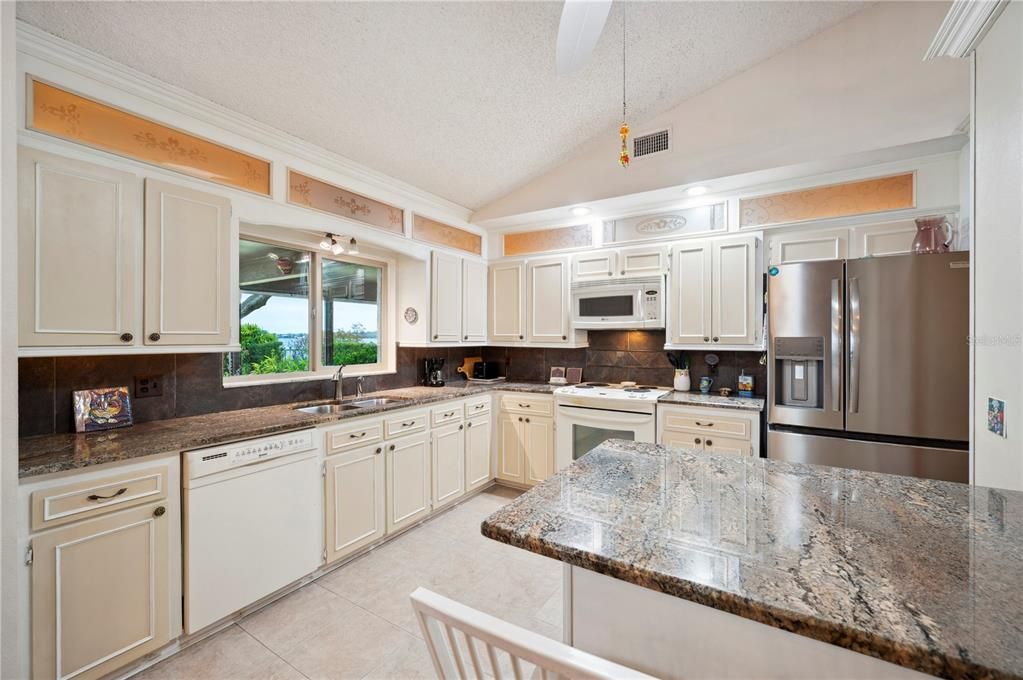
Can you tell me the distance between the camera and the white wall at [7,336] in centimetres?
128

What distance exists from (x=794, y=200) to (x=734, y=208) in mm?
369

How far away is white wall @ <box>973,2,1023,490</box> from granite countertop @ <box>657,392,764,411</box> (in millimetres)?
1222

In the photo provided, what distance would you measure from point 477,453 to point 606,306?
1700 millimetres

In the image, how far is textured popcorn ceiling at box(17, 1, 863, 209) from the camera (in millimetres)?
1814

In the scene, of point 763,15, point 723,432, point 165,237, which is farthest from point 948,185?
point 165,237

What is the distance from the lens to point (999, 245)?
1.36 meters

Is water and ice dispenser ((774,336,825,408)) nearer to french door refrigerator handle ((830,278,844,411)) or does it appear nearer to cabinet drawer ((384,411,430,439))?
french door refrigerator handle ((830,278,844,411))

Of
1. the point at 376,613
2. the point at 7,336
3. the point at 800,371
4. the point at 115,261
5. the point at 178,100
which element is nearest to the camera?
the point at 7,336

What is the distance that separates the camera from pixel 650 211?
11.2ft

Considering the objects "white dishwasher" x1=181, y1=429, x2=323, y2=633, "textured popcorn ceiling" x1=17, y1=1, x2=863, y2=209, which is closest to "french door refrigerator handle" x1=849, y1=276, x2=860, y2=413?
"textured popcorn ceiling" x1=17, y1=1, x2=863, y2=209

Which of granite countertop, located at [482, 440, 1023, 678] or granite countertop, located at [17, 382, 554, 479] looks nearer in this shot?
granite countertop, located at [482, 440, 1023, 678]

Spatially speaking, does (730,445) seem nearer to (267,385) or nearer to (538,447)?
(538,447)

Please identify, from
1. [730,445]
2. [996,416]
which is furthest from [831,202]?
[996,416]

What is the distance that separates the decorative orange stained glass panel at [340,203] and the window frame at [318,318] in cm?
39
